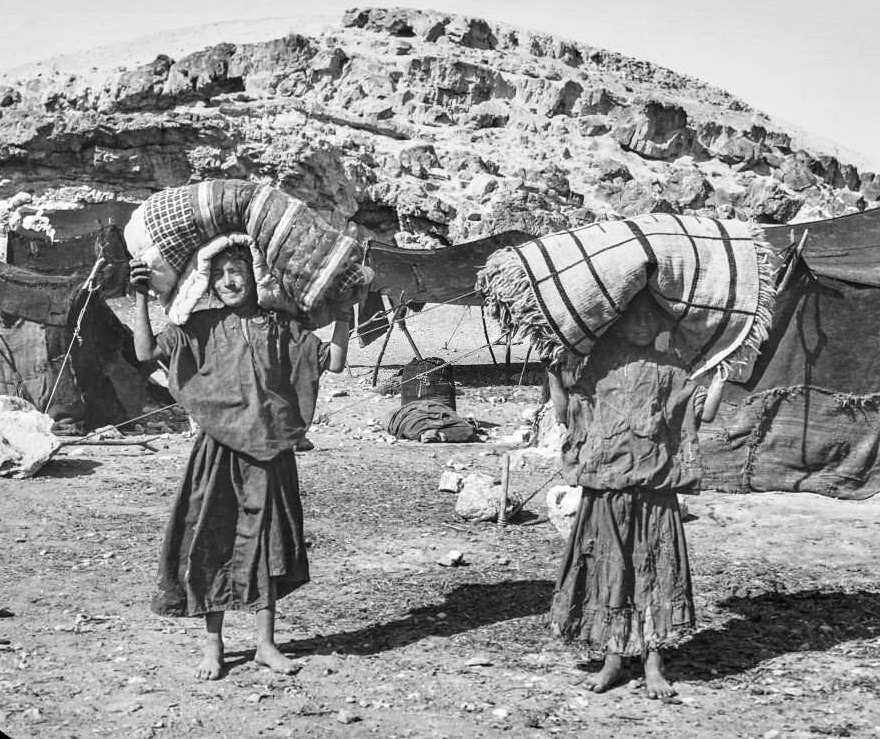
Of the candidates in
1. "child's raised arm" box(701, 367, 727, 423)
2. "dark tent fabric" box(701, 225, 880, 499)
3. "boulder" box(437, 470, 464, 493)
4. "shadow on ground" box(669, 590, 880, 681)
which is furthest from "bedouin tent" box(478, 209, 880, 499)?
"boulder" box(437, 470, 464, 493)

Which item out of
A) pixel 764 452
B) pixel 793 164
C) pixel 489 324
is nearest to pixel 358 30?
pixel 793 164

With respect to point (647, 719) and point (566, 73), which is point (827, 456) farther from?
point (566, 73)

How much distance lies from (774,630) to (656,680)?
3.74 feet

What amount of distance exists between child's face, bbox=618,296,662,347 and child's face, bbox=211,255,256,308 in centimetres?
140

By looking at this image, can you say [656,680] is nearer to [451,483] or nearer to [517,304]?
[517,304]

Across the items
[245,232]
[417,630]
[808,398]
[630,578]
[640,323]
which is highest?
[245,232]

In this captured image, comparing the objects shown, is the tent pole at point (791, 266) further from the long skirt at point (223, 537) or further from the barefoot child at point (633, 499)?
the long skirt at point (223, 537)

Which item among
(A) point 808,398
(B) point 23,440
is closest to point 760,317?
(A) point 808,398

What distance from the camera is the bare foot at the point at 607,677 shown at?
3.87 meters

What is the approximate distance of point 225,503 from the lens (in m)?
3.98

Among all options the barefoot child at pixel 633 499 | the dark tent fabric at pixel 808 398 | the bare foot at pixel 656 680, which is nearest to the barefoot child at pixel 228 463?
the barefoot child at pixel 633 499

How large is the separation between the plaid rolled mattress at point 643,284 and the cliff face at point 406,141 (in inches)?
377

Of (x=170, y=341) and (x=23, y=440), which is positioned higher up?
(x=170, y=341)

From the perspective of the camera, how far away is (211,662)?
156 inches
